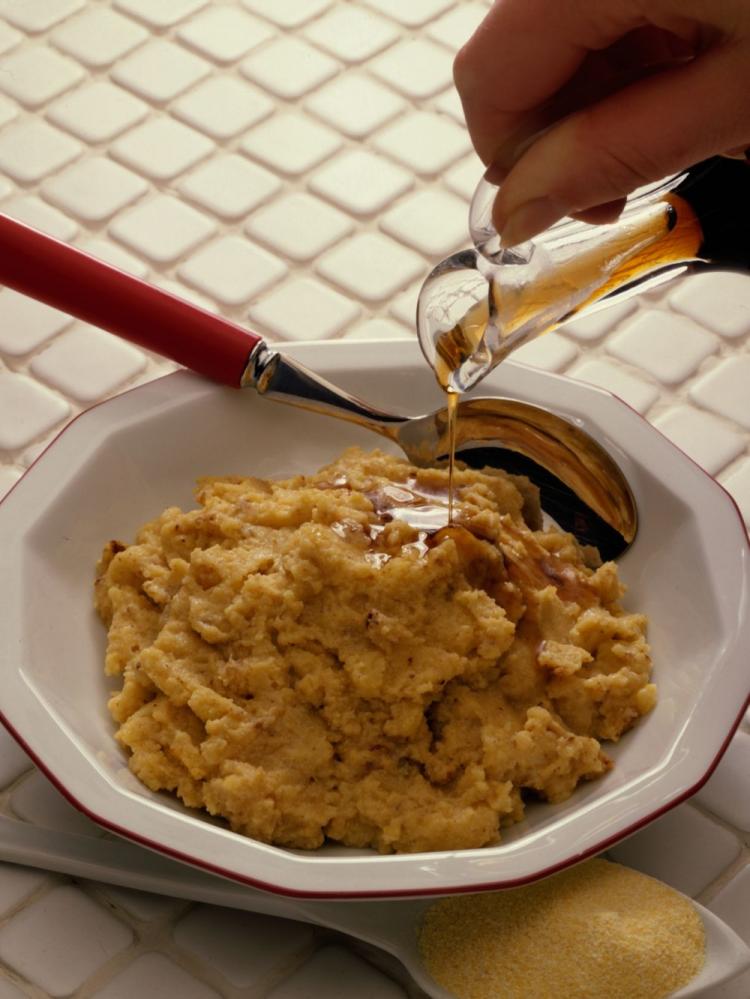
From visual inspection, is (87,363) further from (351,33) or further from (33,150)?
(351,33)

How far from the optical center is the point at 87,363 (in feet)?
4.95

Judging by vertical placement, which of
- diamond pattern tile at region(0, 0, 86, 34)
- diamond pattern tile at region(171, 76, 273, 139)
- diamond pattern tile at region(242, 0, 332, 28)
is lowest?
diamond pattern tile at region(0, 0, 86, 34)

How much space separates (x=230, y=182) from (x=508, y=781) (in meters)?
0.92

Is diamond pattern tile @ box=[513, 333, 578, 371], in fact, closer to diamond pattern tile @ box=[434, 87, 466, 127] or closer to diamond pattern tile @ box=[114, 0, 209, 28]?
diamond pattern tile @ box=[434, 87, 466, 127]

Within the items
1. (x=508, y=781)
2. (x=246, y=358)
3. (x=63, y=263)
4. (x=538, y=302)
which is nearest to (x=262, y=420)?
(x=246, y=358)

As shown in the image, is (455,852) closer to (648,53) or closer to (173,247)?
(648,53)

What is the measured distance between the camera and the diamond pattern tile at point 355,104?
5.89 feet

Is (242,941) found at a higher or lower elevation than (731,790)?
lower

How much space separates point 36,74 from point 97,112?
0.12 metres

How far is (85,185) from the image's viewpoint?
170cm

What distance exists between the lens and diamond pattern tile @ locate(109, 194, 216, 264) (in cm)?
163

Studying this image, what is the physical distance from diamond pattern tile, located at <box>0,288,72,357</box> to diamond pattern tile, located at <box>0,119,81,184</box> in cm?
22

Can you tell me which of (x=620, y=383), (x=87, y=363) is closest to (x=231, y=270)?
(x=87, y=363)

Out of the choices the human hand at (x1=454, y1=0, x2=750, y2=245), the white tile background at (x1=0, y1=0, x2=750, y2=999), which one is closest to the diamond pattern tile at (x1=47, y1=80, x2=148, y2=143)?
the white tile background at (x1=0, y1=0, x2=750, y2=999)
